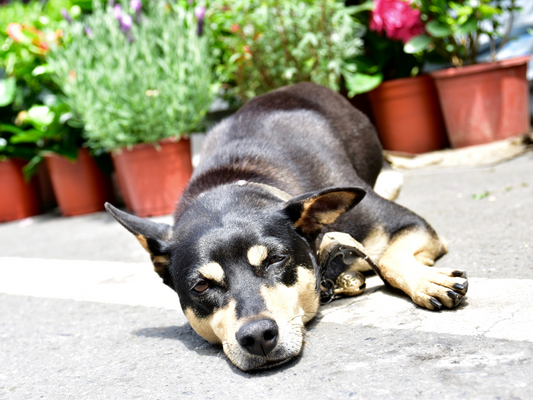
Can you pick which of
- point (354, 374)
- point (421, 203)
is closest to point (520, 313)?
point (354, 374)

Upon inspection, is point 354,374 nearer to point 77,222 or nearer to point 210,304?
point 210,304

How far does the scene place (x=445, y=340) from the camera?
201 centimetres

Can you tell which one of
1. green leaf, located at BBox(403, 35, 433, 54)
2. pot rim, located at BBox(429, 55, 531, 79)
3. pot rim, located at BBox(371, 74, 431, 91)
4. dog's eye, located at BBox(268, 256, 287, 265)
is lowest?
pot rim, located at BBox(371, 74, 431, 91)

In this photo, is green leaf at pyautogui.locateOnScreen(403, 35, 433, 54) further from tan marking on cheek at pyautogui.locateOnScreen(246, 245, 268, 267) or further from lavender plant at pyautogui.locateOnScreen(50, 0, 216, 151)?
tan marking on cheek at pyautogui.locateOnScreen(246, 245, 268, 267)

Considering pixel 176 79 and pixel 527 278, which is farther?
pixel 176 79

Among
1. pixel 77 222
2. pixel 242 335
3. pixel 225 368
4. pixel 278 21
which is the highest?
pixel 278 21

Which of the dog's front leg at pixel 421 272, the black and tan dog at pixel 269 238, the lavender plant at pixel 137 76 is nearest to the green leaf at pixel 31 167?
the lavender plant at pixel 137 76

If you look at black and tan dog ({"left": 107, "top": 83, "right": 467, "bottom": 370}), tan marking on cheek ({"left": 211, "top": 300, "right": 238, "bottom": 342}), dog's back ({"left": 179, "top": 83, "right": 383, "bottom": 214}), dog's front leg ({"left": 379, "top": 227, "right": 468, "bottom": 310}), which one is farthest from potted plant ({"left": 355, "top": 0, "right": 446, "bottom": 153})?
tan marking on cheek ({"left": 211, "top": 300, "right": 238, "bottom": 342})

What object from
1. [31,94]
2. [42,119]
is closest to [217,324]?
[42,119]

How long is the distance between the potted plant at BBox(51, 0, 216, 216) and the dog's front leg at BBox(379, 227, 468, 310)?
3.22 m

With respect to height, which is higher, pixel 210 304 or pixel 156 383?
pixel 210 304

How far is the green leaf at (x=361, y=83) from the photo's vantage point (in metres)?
6.17

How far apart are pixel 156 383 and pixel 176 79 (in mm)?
3896

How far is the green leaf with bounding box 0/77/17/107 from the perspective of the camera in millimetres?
6840
